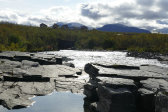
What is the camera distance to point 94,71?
24203 mm

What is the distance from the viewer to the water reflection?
17.6 metres

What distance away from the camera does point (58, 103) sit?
1928cm

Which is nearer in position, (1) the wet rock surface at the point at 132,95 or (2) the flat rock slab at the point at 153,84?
(1) the wet rock surface at the point at 132,95

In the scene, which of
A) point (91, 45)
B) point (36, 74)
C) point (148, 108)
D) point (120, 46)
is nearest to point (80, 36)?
point (91, 45)

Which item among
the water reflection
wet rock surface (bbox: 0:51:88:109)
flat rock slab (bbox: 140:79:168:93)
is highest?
flat rock slab (bbox: 140:79:168:93)

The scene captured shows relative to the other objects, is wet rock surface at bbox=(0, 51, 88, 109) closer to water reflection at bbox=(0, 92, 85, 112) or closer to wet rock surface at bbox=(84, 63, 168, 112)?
water reflection at bbox=(0, 92, 85, 112)

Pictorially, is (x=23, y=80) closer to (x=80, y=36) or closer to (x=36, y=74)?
(x=36, y=74)

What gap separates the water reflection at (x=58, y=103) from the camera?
17578 millimetres

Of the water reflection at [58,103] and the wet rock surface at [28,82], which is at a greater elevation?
the wet rock surface at [28,82]

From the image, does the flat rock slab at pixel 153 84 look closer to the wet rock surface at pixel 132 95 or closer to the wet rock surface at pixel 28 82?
the wet rock surface at pixel 132 95

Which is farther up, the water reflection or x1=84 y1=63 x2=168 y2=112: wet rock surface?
x1=84 y1=63 x2=168 y2=112: wet rock surface

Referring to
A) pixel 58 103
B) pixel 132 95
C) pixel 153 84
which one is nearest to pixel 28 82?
pixel 58 103

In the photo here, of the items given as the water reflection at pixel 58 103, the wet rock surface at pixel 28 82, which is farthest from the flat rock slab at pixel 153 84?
the wet rock surface at pixel 28 82

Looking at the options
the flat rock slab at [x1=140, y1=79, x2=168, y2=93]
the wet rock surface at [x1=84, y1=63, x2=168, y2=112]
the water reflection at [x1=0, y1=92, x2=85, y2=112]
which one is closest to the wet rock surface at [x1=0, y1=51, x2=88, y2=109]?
the water reflection at [x1=0, y1=92, x2=85, y2=112]
